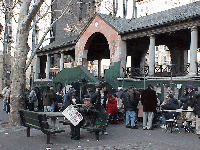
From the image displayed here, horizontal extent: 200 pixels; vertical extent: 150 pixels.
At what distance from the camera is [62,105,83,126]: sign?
8.95 meters

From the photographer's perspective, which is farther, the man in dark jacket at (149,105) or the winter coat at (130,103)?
the winter coat at (130,103)

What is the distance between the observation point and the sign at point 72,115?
29.4 ft

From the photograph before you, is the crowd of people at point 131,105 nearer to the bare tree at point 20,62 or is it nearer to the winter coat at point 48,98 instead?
the bare tree at point 20,62

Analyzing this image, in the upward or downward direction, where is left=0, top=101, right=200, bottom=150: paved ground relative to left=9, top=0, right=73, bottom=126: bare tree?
downward

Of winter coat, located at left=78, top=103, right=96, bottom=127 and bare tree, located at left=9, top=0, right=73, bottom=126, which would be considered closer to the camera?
winter coat, located at left=78, top=103, right=96, bottom=127

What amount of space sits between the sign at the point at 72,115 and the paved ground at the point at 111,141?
0.62 meters

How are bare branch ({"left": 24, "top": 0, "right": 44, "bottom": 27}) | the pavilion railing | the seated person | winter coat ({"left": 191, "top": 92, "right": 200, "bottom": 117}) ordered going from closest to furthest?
1. winter coat ({"left": 191, "top": 92, "right": 200, "bottom": 117})
2. the seated person
3. bare branch ({"left": 24, "top": 0, "right": 44, "bottom": 27})
4. the pavilion railing

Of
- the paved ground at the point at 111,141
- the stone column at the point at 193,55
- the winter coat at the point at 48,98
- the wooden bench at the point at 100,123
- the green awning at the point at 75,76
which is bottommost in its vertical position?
the paved ground at the point at 111,141

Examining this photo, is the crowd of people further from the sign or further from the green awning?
the green awning

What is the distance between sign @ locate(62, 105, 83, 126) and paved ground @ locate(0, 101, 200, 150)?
620 millimetres

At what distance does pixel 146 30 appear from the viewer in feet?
73.1

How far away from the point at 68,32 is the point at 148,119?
33231mm

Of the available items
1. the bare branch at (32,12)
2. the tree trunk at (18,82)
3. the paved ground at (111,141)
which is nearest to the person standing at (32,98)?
the tree trunk at (18,82)

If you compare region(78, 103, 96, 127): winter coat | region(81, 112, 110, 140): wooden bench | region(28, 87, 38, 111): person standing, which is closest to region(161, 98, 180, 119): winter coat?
region(81, 112, 110, 140): wooden bench
